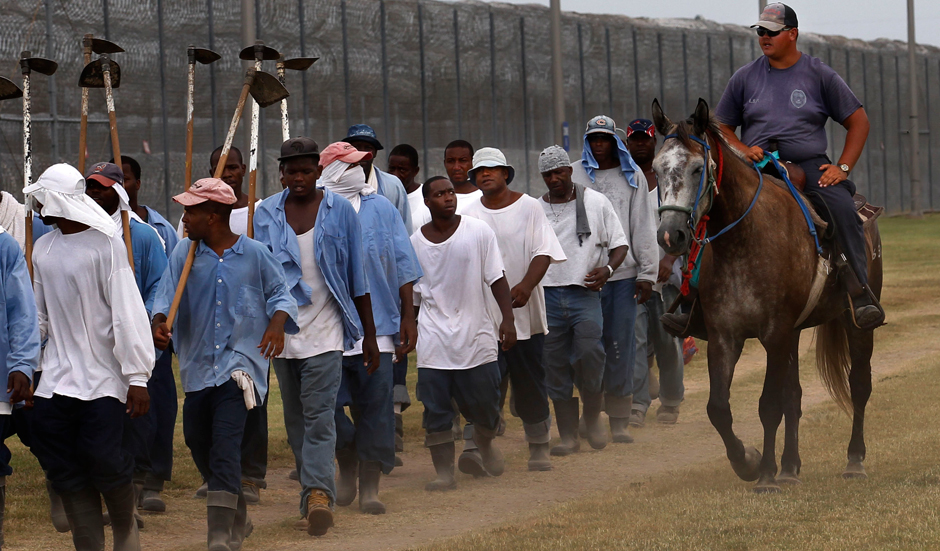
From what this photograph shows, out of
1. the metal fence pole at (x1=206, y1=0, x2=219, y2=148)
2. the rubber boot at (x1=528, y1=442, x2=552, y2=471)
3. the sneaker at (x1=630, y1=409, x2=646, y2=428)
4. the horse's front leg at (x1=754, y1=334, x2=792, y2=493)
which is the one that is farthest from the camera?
the metal fence pole at (x1=206, y1=0, x2=219, y2=148)

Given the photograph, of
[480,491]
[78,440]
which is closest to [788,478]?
[480,491]

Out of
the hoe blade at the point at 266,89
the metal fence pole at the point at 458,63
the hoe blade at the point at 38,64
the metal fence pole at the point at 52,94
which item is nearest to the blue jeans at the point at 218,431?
the hoe blade at the point at 266,89

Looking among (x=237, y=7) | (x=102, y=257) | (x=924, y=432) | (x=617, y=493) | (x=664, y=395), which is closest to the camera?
(x=102, y=257)

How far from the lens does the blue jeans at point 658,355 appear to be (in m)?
10.9

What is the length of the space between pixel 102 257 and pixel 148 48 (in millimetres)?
15266

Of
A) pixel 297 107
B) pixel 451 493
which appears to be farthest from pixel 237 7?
pixel 451 493

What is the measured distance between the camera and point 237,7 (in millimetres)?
22203

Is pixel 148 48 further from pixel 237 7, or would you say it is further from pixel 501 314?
pixel 501 314

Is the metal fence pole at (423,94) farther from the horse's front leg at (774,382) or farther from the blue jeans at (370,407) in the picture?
the horse's front leg at (774,382)

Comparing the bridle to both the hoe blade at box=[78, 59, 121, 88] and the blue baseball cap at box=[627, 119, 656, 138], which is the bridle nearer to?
the blue baseball cap at box=[627, 119, 656, 138]

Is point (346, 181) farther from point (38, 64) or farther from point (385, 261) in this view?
point (38, 64)

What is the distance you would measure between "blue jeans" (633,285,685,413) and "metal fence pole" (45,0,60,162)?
10785 millimetres

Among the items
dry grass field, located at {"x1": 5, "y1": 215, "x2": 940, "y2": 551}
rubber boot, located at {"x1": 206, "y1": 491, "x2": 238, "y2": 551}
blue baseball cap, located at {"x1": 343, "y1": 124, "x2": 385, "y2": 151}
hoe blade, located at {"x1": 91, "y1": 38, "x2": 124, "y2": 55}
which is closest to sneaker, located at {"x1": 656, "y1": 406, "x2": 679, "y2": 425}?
dry grass field, located at {"x1": 5, "y1": 215, "x2": 940, "y2": 551}

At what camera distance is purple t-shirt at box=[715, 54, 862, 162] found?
8.34m
